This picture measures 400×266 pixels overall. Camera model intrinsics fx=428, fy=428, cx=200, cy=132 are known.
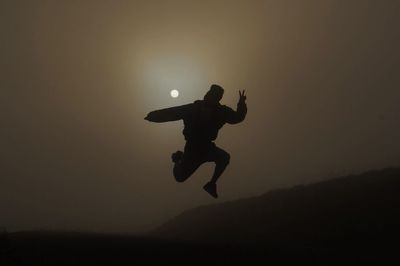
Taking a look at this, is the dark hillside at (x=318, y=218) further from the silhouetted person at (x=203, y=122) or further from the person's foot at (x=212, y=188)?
the silhouetted person at (x=203, y=122)

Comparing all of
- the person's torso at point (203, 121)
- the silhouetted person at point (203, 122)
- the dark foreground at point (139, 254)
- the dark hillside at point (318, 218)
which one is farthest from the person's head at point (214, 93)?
the dark hillside at point (318, 218)

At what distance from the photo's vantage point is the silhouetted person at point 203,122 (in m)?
11.5

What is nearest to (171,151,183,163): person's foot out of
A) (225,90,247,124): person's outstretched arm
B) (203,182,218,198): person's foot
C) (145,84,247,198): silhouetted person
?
(145,84,247,198): silhouetted person

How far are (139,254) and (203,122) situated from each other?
382 cm

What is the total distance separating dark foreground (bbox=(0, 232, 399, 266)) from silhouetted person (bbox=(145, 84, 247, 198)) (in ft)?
5.88

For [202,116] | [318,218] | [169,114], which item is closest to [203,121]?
[202,116]

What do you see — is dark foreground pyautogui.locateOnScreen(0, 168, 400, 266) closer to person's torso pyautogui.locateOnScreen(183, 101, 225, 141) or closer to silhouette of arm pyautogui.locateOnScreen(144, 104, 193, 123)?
person's torso pyautogui.locateOnScreen(183, 101, 225, 141)

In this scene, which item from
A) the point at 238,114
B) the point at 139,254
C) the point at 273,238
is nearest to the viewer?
the point at 139,254

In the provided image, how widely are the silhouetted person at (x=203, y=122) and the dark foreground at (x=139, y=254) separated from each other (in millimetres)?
1793

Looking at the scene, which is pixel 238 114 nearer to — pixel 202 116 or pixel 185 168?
pixel 202 116

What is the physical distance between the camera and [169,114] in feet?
38.7

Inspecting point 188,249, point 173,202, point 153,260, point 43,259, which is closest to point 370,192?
point 188,249

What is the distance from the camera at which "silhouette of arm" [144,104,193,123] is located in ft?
38.4

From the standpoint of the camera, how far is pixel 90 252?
10.6m
